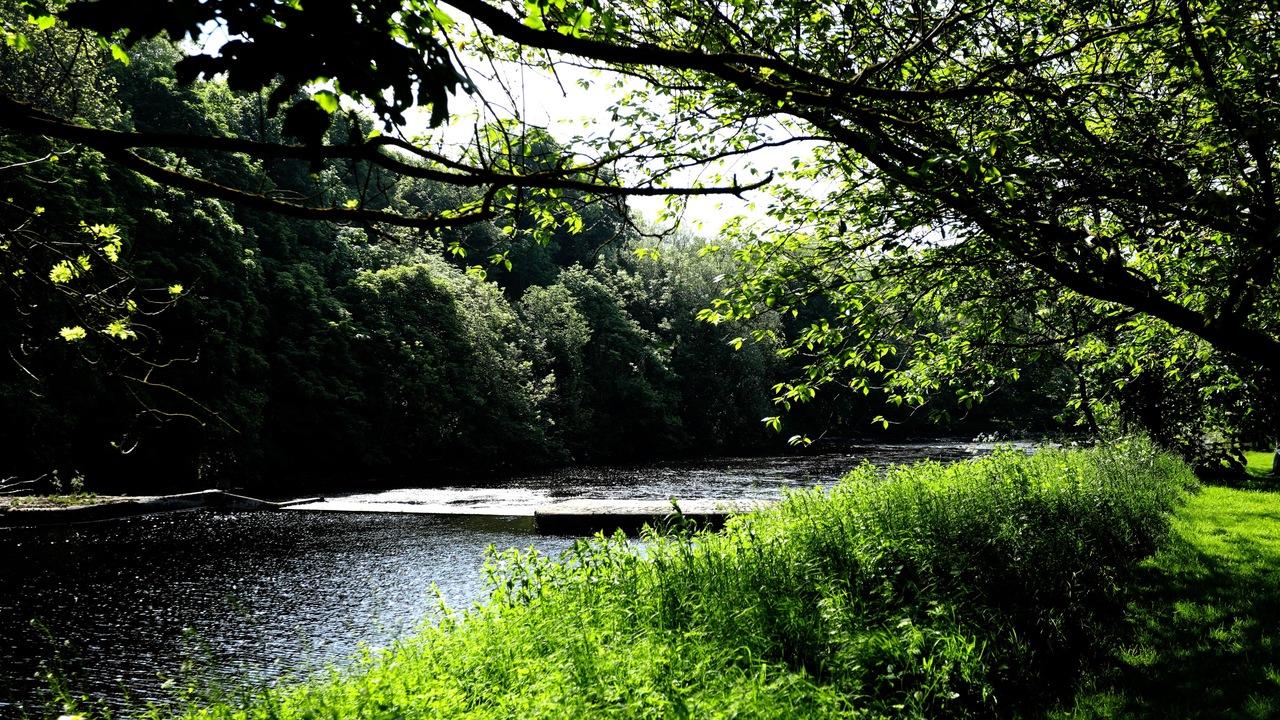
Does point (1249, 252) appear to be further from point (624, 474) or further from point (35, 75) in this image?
point (35, 75)

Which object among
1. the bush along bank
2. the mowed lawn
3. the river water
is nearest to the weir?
the river water

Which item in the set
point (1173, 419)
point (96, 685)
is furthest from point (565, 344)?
point (96, 685)

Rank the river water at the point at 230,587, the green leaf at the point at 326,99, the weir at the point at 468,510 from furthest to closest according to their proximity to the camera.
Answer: the weir at the point at 468,510 < the river water at the point at 230,587 < the green leaf at the point at 326,99

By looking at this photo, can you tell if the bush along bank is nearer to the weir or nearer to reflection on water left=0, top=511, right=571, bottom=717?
reflection on water left=0, top=511, right=571, bottom=717

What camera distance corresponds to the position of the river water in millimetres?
9000

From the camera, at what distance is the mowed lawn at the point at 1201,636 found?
516 cm

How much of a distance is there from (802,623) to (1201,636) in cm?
405

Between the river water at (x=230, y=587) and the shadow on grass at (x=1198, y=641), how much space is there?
5.37 meters

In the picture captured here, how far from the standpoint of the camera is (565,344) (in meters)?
51.2

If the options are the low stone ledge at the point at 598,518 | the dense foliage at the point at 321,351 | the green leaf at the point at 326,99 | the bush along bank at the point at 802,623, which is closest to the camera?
the green leaf at the point at 326,99

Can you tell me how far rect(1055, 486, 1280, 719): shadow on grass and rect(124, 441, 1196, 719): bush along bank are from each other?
1.05 ft

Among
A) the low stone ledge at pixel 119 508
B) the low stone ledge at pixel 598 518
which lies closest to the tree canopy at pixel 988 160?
the low stone ledge at pixel 598 518

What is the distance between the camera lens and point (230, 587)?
13180 millimetres

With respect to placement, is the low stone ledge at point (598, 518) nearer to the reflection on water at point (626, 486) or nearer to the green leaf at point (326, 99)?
the reflection on water at point (626, 486)
